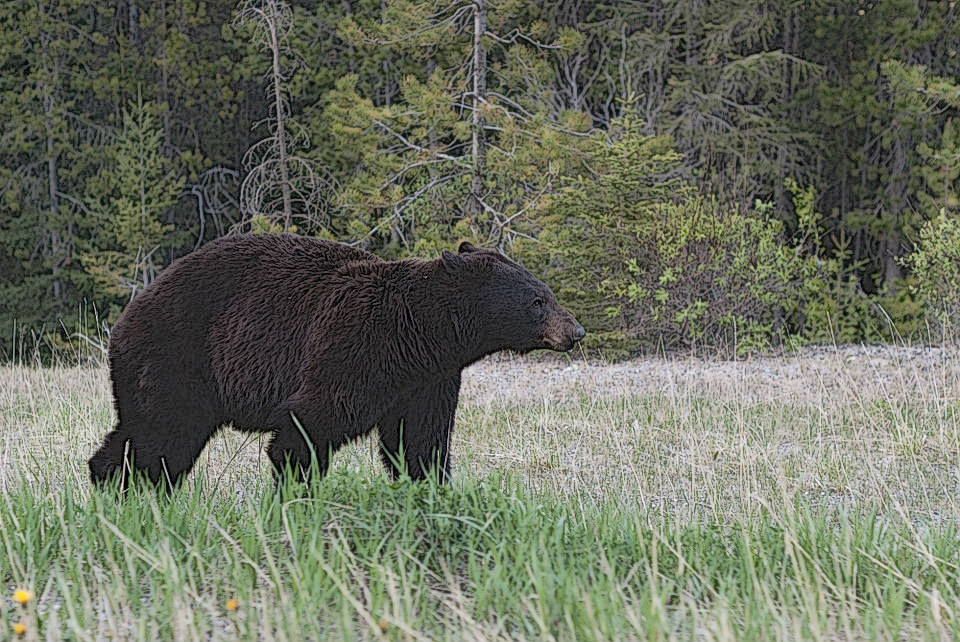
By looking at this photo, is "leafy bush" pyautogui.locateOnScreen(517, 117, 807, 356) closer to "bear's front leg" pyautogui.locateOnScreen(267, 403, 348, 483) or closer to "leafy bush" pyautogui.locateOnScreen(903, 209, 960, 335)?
"leafy bush" pyautogui.locateOnScreen(903, 209, 960, 335)

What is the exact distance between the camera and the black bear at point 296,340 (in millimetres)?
4820

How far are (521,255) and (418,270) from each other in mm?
9878

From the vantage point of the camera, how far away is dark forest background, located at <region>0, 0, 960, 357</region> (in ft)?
48.4

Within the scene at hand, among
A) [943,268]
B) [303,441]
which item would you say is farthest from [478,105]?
[303,441]

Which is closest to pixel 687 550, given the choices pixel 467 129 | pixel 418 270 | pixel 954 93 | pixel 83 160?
pixel 418 270

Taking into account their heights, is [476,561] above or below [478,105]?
below

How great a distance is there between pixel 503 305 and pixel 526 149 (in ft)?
33.4

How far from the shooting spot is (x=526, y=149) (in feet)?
48.9

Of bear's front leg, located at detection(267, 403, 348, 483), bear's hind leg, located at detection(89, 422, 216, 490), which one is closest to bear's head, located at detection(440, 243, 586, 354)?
bear's front leg, located at detection(267, 403, 348, 483)

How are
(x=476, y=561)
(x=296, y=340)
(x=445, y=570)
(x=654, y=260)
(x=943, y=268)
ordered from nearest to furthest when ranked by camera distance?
1. (x=445, y=570)
2. (x=476, y=561)
3. (x=296, y=340)
4. (x=943, y=268)
5. (x=654, y=260)

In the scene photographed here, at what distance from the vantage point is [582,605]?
3.22 metres

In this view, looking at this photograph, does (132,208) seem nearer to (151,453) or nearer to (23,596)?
(151,453)

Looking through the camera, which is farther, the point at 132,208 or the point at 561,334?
the point at 132,208

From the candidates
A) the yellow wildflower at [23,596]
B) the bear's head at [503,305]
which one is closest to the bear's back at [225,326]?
the bear's head at [503,305]
